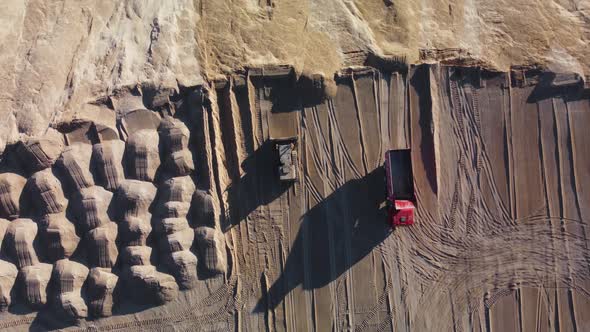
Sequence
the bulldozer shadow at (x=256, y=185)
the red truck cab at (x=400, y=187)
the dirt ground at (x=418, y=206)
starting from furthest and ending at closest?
the bulldozer shadow at (x=256, y=185) → the dirt ground at (x=418, y=206) → the red truck cab at (x=400, y=187)

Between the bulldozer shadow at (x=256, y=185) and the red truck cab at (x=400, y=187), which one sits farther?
the bulldozer shadow at (x=256, y=185)

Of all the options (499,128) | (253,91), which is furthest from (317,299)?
(499,128)

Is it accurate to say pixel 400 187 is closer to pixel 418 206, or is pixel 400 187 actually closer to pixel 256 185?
pixel 418 206

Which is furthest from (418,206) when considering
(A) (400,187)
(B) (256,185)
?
(B) (256,185)

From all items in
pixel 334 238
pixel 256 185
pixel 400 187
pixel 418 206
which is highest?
pixel 256 185

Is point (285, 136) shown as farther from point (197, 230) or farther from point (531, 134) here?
point (531, 134)

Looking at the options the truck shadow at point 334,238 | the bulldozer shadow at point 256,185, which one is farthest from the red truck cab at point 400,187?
the bulldozer shadow at point 256,185

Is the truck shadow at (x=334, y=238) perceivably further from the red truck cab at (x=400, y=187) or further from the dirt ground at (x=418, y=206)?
the red truck cab at (x=400, y=187)
